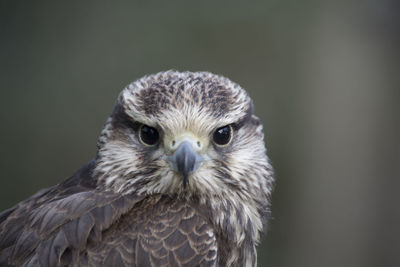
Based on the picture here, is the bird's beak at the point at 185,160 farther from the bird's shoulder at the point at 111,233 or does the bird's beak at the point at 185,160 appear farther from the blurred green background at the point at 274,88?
the blurred green background at the point at 274,88

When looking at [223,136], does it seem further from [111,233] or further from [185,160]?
[111,233]

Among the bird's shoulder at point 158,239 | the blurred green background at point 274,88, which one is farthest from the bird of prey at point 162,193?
the blurred green background at point 274,88

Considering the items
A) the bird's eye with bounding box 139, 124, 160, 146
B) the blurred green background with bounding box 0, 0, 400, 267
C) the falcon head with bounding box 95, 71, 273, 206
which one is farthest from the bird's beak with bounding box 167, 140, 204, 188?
the blurred green background with bounding box 0, 0, 400, 267

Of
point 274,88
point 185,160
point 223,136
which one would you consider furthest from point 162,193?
point 274,88

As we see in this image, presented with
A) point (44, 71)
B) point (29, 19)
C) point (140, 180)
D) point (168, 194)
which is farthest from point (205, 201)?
point (29, 19)

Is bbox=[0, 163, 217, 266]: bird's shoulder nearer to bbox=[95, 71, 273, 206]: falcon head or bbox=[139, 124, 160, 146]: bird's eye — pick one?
bbox=[95, 71, 273, 206]: falcon head
